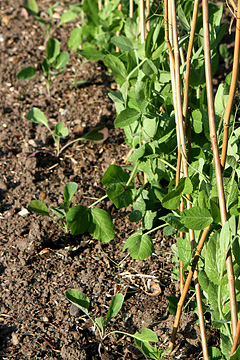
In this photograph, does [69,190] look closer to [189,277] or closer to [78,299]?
[78,299]

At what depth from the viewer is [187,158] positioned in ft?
4.29

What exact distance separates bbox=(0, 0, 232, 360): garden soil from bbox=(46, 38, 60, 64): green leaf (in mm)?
206

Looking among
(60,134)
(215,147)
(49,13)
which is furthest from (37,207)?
(49,13)

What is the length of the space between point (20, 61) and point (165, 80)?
1.36 metres

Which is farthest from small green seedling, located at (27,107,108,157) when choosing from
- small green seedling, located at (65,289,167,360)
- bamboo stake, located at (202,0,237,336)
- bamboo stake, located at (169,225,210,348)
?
bamboo stake, located at (202,0,237,336)

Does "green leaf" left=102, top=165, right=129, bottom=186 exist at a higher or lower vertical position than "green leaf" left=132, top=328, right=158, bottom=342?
higher

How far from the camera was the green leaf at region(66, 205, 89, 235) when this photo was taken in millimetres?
1462

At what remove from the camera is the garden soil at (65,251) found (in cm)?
140

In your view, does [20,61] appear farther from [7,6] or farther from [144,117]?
[144,117]

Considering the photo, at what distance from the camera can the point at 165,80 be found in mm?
1476

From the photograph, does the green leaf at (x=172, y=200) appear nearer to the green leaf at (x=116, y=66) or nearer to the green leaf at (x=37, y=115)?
the green leaf at (x=116, y=66)

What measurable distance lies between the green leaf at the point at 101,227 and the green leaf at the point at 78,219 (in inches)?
1.0

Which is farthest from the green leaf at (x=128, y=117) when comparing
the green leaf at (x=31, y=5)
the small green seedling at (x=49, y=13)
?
the green leaf at (x=31, y=5)

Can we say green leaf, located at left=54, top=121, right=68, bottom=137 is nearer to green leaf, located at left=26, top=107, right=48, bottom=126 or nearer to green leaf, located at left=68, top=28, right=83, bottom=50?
green leaf, located at left=26, top=107, right=48, bottom=126
